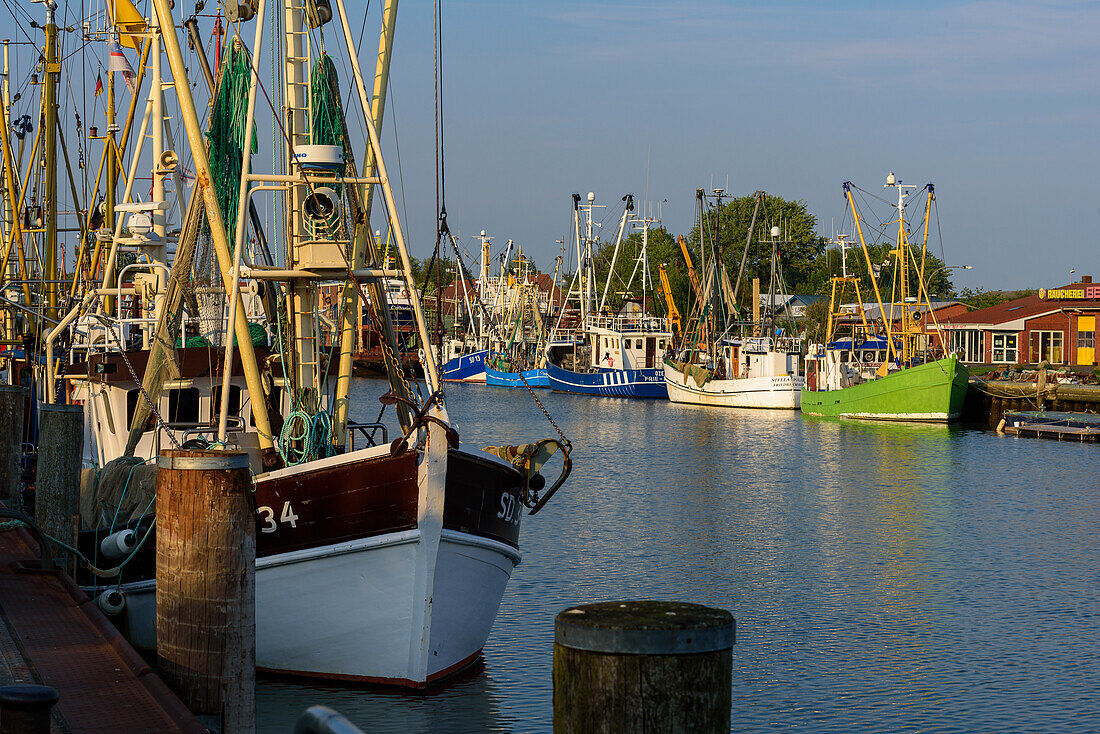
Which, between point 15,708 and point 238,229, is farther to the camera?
point 238,229

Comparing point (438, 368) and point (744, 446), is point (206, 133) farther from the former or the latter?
point (744, 446)

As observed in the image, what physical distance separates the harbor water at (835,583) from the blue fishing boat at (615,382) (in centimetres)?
2949

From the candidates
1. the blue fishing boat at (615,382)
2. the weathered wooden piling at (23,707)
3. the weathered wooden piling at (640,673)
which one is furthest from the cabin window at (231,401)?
the blue fishing boat at (615,382)

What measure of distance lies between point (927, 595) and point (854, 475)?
50.9 feet

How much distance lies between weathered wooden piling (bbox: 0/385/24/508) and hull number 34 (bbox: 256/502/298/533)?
4282 mm

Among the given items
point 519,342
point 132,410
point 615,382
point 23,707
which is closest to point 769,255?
point 519,342

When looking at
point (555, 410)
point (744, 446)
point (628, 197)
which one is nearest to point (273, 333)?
point (744, 446)

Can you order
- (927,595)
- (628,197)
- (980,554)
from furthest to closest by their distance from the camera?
(628,197) → (980,554) → (927,595)

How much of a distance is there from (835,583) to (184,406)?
1073 centimetres

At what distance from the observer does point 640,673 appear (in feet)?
11.4

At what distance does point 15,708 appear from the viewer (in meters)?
5.12

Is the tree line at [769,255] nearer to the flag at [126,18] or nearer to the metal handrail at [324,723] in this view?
the flag at [126,18]

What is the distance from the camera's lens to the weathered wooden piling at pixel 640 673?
346 centimetres

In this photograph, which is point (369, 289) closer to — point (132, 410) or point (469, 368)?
point (132, 410)
